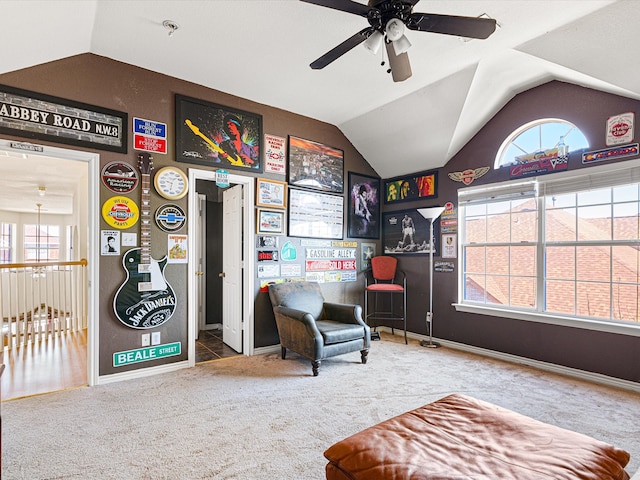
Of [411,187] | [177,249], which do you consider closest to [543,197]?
[411,187]

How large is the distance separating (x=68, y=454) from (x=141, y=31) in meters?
3.13

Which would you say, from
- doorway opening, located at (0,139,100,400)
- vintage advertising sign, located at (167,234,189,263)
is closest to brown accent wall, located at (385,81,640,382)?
vintage advertising sign, located at (167,234,189,263)

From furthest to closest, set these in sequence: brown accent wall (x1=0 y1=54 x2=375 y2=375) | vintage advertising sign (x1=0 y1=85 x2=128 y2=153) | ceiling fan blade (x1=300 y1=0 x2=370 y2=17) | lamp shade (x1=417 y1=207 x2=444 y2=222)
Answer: lamp shade (x1=417 y1=207 x2=444 y2=222)
brown accent wall (x1=0 y1=54 x2=375 y2=375)
vintage advertising sign (x1=0 y1=85 x2=128 y2=153)
ceiling fan blade (x1=300 y1=0 x2=370 y2=17)

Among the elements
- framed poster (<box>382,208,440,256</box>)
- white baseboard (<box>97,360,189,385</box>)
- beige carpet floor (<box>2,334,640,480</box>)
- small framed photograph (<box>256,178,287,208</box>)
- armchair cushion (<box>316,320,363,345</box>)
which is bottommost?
beige carpet floor (<box>2,334,640,480</box>)

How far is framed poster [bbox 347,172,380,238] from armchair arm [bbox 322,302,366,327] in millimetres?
1285

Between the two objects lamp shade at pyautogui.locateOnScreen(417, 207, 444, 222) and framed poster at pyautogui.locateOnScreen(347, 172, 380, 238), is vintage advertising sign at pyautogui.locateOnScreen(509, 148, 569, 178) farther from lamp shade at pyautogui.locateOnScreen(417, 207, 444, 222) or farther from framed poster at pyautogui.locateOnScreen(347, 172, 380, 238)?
framed poster at pyautogui.locateOnScreen(347, 172, 380, 238)

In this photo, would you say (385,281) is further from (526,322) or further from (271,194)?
(271,194)

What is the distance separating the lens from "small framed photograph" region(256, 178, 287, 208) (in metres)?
4.21

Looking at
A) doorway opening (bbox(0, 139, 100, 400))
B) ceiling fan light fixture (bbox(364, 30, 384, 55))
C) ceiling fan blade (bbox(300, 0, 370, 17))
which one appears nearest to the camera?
ceiling fan blade (bbox(300, 0, 370, 17))

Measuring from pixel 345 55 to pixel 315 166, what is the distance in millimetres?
1705

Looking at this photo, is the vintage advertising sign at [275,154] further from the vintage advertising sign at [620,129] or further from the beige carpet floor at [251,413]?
the vintage advertising sign at [620,129]

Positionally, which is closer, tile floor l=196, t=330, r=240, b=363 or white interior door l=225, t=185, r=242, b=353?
tile floor l=196, t=330, r=240, b=363

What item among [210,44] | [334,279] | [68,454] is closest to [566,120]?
[334,279]

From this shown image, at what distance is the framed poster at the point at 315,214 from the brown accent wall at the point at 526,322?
1.10m
